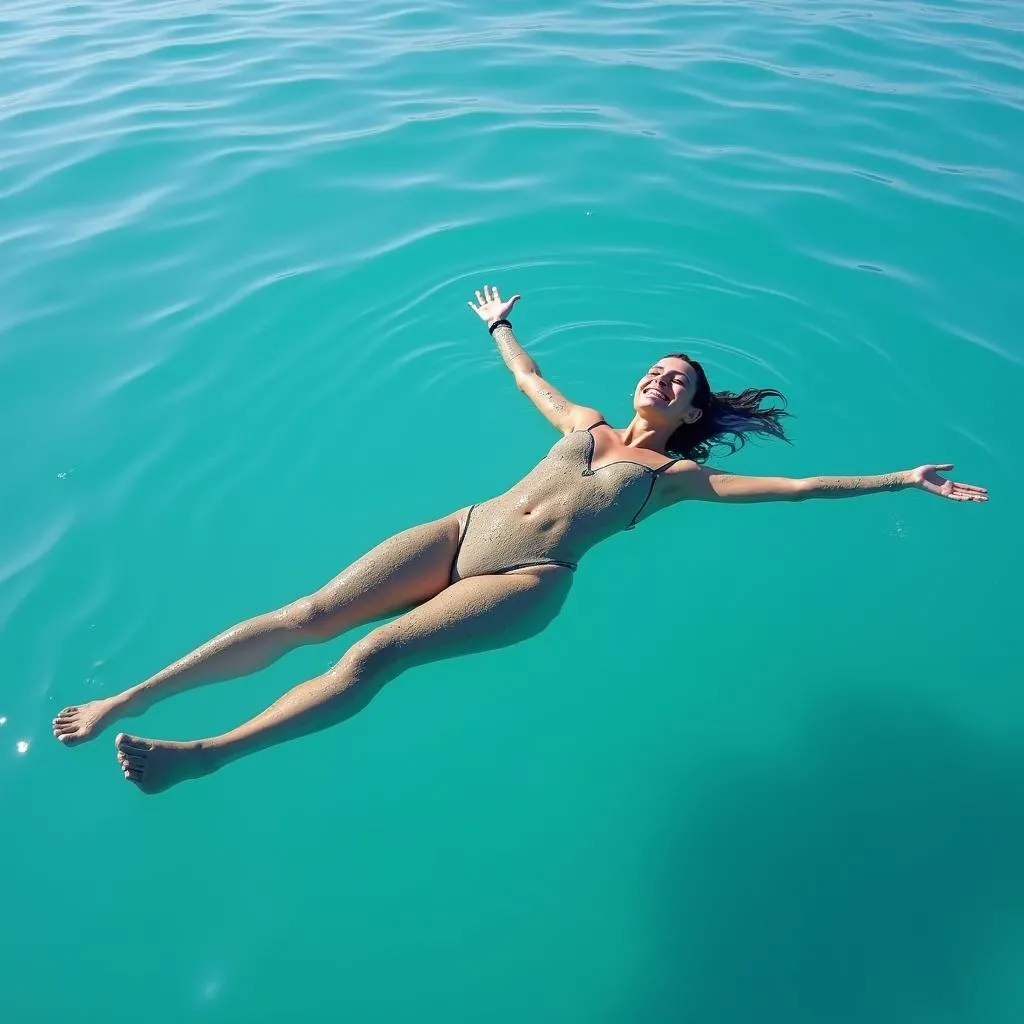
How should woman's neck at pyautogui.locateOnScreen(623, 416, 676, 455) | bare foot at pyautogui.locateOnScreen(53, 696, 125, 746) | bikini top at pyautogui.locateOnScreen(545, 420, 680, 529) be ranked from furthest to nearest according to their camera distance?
woman's neck at pyautogui.locateOnScreen(623, 416, 676, 455) → bikini top at pyautogui.locateOnScreen(545, 420, 680, 529) → bare foot at pyautogui.locateOnScreen(53, 696, 125, 746)

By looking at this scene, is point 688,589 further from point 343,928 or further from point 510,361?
point 343,928

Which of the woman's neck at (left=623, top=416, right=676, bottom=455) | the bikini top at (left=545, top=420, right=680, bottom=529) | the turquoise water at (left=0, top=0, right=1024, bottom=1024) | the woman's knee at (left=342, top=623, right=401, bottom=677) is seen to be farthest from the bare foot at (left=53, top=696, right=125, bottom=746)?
the woman's neck at (left=623, top=416, right=676, bottom=455)

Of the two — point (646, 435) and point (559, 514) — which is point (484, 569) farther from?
point (646, 435)

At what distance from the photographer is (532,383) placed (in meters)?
4.99

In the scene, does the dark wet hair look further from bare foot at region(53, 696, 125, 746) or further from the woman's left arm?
bare foot at region(53, 696, 125, 746)

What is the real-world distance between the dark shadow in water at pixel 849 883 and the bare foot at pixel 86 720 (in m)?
2.53

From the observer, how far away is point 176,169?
27.0ft

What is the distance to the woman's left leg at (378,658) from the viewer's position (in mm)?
3340

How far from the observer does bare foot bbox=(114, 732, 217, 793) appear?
10.9ft

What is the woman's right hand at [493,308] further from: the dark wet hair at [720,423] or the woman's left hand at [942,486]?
the woman's left hand at [942,486]

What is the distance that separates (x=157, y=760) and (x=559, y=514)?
6.85 feet

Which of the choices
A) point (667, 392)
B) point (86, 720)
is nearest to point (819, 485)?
point (667, 392)

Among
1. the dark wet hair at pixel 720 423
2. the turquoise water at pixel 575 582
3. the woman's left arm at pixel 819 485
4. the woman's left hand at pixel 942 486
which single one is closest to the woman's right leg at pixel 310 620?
the turquoise water at pixel 575 582

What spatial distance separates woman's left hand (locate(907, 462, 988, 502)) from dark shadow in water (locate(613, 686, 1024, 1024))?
44.9 inches
